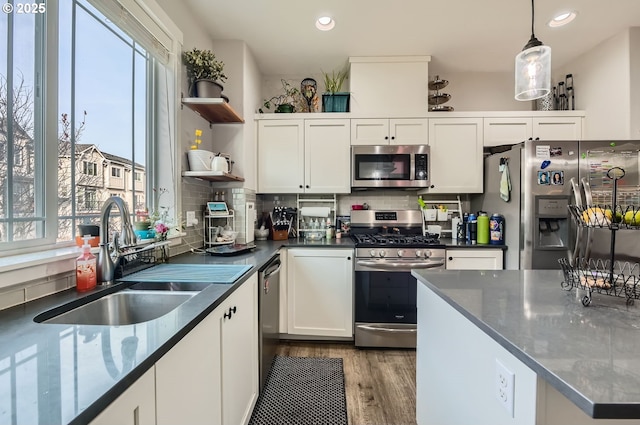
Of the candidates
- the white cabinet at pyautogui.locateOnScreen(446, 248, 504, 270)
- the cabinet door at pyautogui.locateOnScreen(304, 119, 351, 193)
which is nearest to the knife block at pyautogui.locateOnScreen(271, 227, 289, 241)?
the cabinet door at pyautogui.locateOnScreen(304, 119, 351, 193)

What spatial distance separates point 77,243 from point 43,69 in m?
0.73

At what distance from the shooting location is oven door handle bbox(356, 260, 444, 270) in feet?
8.10

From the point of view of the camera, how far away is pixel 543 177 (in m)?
2.25

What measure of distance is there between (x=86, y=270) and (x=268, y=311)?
3.66ft

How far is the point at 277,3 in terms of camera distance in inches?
82.1

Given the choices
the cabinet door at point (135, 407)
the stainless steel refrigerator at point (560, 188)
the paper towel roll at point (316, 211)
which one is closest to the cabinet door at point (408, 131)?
the stainless steel refrigerator at point (560, 188)

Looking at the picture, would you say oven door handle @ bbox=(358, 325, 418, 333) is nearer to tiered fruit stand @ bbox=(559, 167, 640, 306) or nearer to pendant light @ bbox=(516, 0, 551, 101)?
tiered fruit stand @ bbox=(559, 167, 640, 306)

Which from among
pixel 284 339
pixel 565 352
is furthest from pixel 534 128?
pixel 284 339

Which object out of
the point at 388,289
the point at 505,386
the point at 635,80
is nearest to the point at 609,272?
the point at 505,386

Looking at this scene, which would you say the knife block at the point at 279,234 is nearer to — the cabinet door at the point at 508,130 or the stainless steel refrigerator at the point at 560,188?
the stainless steel refrigerator at the point at 560,188

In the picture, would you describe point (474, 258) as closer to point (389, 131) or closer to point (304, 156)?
point (389, 131)

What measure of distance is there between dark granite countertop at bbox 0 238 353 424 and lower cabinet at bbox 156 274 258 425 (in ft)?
0.24

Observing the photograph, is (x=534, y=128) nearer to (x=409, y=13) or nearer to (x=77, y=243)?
(x=409, y=13)

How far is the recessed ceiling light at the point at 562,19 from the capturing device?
7.16 feet
